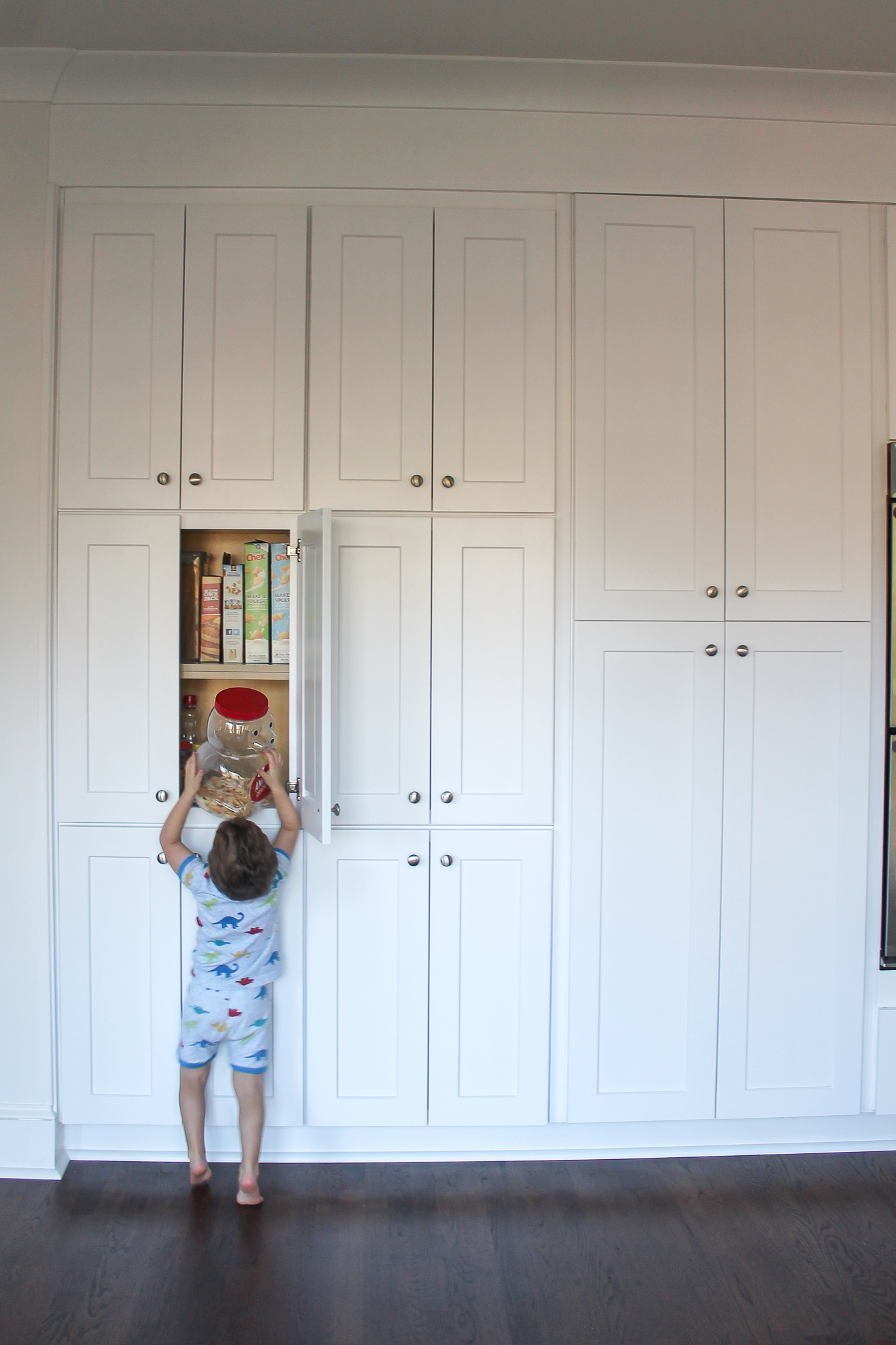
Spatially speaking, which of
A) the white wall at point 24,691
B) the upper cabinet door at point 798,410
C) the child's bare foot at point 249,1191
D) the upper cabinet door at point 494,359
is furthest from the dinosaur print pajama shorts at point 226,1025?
the upper cabinet door at point 798,410

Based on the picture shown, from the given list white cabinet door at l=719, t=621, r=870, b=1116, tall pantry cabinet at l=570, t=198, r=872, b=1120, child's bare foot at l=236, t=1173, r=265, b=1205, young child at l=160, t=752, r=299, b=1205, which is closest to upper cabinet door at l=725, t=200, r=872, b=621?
tall pantry cabinet at l=570, t=198, r=872, b=1120

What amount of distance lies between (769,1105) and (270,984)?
138 centimetres

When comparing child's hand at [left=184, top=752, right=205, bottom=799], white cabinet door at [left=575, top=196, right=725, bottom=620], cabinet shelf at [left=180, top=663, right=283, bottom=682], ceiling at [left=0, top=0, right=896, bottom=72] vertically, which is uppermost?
ceiling at [left=0, top=0, right=896, bottom=72]

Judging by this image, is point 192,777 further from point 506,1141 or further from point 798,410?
point 798,410

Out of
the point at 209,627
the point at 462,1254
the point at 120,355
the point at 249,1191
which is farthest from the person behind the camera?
the point at 209,627

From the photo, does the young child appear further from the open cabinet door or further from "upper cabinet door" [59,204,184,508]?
"upper cabinet door" [59,204,184,508]

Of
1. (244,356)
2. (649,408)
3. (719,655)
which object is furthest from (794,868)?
(244,356)

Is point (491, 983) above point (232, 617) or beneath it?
beneath

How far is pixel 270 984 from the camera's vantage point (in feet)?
7.32

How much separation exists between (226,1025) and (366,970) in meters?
0.37

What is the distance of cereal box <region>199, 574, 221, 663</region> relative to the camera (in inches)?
90.7

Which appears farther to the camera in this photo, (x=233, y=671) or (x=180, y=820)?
(x=233, y=671)

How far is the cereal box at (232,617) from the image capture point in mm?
2314

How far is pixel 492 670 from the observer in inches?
88.3
